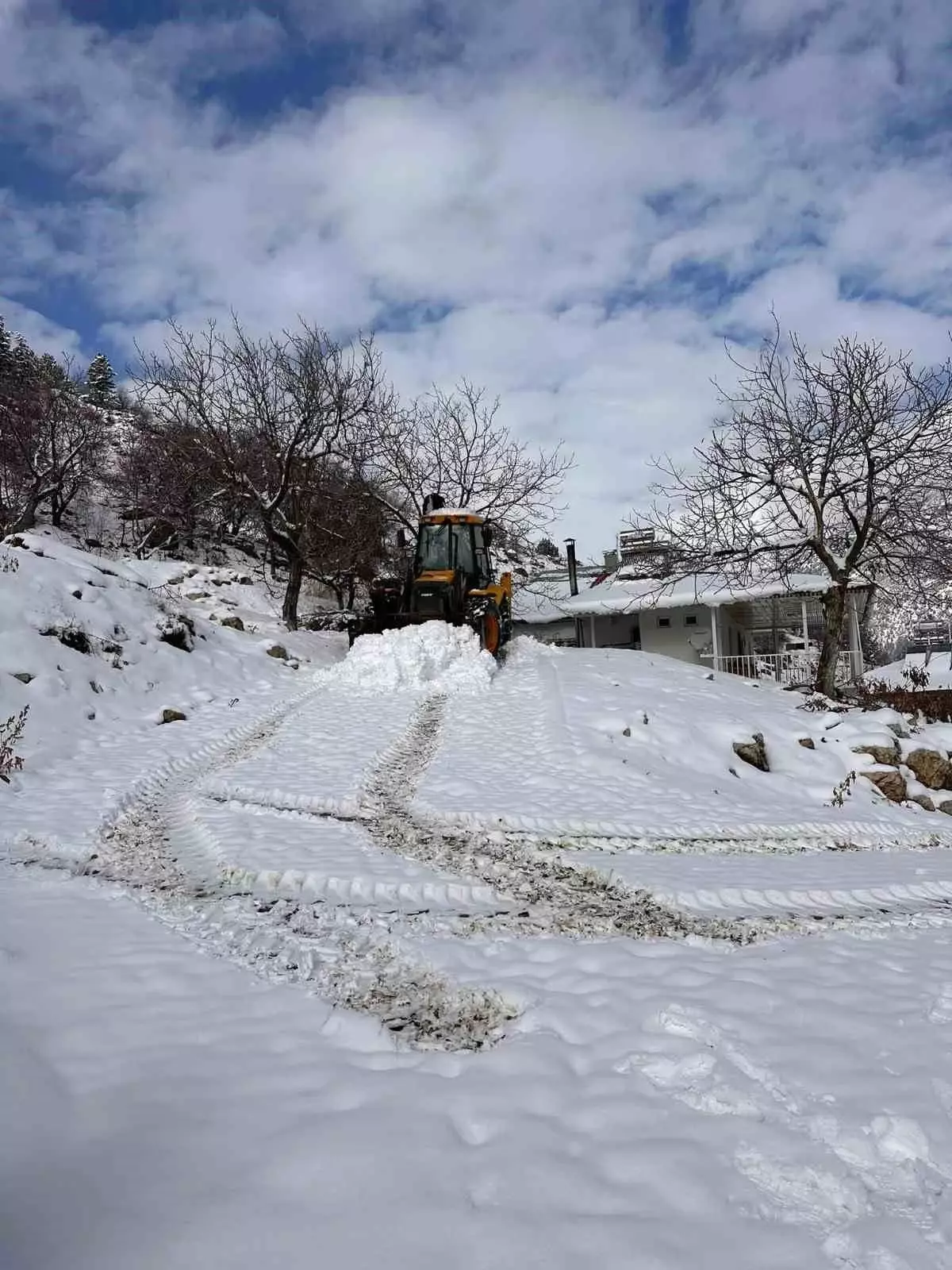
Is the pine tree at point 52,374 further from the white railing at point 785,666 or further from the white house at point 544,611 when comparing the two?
the white railing at point 785,666

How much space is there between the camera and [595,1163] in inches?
81.2

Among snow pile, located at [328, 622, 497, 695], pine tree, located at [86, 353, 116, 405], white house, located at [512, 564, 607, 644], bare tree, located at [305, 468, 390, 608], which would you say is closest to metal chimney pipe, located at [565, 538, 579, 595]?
white house, located at [512, 564, 607, 644]

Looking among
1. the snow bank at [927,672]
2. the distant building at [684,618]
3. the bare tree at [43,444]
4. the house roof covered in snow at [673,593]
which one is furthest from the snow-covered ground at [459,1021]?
the bare tree at [43,444]

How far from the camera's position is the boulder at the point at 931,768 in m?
10.1

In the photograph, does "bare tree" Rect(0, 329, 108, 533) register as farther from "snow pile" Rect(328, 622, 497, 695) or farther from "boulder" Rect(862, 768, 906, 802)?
"boulder" Rect(862, 768, 906, 802)

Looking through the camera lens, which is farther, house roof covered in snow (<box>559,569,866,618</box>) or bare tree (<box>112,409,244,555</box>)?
bare tree (<box>112,409,244,555</box>)

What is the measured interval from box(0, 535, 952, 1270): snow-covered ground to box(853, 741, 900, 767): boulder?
1.94 m

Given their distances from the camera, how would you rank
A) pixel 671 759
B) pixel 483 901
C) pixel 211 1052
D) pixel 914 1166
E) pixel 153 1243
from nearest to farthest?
pixel 153 1243 < pixel 914 1166 < pixel 211 1052 < pixel 483 901 < pixel 671 759

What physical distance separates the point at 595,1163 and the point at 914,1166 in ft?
3.15

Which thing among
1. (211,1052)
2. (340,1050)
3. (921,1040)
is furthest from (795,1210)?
(211,1052)

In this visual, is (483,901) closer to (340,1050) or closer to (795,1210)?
(340,1050)

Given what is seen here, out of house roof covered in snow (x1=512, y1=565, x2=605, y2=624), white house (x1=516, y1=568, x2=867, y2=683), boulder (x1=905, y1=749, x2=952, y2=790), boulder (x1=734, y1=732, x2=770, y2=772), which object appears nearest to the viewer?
boulder (x1=734, y1=732, x2=770, y2=772)

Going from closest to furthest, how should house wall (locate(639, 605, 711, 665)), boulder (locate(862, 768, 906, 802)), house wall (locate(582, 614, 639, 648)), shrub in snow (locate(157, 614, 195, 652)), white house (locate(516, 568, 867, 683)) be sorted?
boulder (locate(862, 768, 906, 802)) < shrub in snow (locate(157, 614, 195, 652)) < white house (locate(516, 568, 867, 683)) < house wall (locate(639, 605, 711, 665)) < house wall (locate(582, 614, 639, 648))

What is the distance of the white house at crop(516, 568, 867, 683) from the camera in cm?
2114
